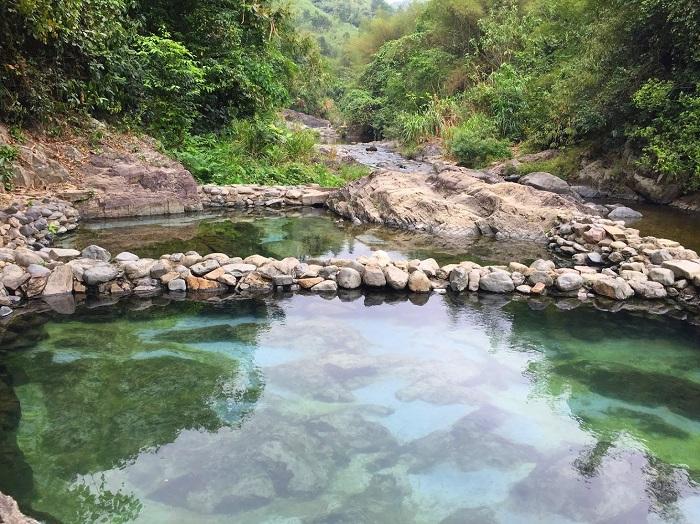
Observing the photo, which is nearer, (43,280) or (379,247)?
(43,280)

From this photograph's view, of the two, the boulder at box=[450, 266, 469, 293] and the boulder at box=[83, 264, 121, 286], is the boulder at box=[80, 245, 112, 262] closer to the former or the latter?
the boulder at box=[83, 264, 121, 286]

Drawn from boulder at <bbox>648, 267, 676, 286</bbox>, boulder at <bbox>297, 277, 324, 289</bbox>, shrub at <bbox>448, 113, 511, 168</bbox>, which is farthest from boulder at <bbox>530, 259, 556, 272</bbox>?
shrub at <bbox>448, 113, 511, 168</bbox>

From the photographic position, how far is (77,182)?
778cm

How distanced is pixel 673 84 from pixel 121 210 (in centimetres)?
960

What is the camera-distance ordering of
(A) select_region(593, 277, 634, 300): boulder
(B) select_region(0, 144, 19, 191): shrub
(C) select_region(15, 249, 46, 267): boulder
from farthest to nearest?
(B) select_region(0, 144, 19, 191): shrub < (A) select_region(593, 277, 634, 300): boulder < (C) select_region(15, 249, 46, 267): boulder

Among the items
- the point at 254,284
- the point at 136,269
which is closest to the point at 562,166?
the point at 254,284

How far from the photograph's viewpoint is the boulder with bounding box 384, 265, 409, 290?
5.28 m

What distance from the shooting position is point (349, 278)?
5266mm

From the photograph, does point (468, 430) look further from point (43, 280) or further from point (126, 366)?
point (43, 280)

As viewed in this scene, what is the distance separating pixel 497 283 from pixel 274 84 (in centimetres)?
869

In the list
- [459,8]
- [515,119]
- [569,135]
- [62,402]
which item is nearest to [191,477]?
[62,402]

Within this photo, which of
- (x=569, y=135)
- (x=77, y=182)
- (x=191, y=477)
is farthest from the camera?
(x=569, y=135)

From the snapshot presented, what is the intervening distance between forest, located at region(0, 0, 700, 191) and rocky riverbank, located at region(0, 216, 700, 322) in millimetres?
2504

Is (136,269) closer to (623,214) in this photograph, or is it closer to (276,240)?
(276,240)
